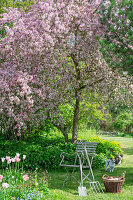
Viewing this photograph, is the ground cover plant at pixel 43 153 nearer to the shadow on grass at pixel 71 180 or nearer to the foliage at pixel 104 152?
the foliage at pixel 104 152

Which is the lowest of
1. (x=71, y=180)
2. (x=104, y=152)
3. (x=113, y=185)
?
(x=71, y=180)

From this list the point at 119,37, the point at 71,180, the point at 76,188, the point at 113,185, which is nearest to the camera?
the point at 113,185

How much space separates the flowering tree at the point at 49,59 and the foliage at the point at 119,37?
751 mm

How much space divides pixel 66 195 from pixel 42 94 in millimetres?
3519

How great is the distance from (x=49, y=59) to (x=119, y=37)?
2.20 meters

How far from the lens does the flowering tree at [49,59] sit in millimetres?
7344

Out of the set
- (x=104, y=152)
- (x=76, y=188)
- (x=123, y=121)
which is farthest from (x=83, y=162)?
(x=123, y=121)

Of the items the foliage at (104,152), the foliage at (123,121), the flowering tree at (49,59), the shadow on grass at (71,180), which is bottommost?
the shadow on grass at (71,180)

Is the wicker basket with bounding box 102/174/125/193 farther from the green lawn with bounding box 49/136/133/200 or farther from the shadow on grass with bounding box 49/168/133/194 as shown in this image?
the shadow on grass with bounding box 49/168/133/194

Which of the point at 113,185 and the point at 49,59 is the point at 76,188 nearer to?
the point at 113,185

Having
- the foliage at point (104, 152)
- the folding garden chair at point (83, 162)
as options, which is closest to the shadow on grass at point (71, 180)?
the folding garden chair at point (83, 162)

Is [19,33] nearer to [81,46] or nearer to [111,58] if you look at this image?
[81,46]

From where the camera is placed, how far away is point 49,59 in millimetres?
8062

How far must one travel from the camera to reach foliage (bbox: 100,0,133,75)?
678cm
